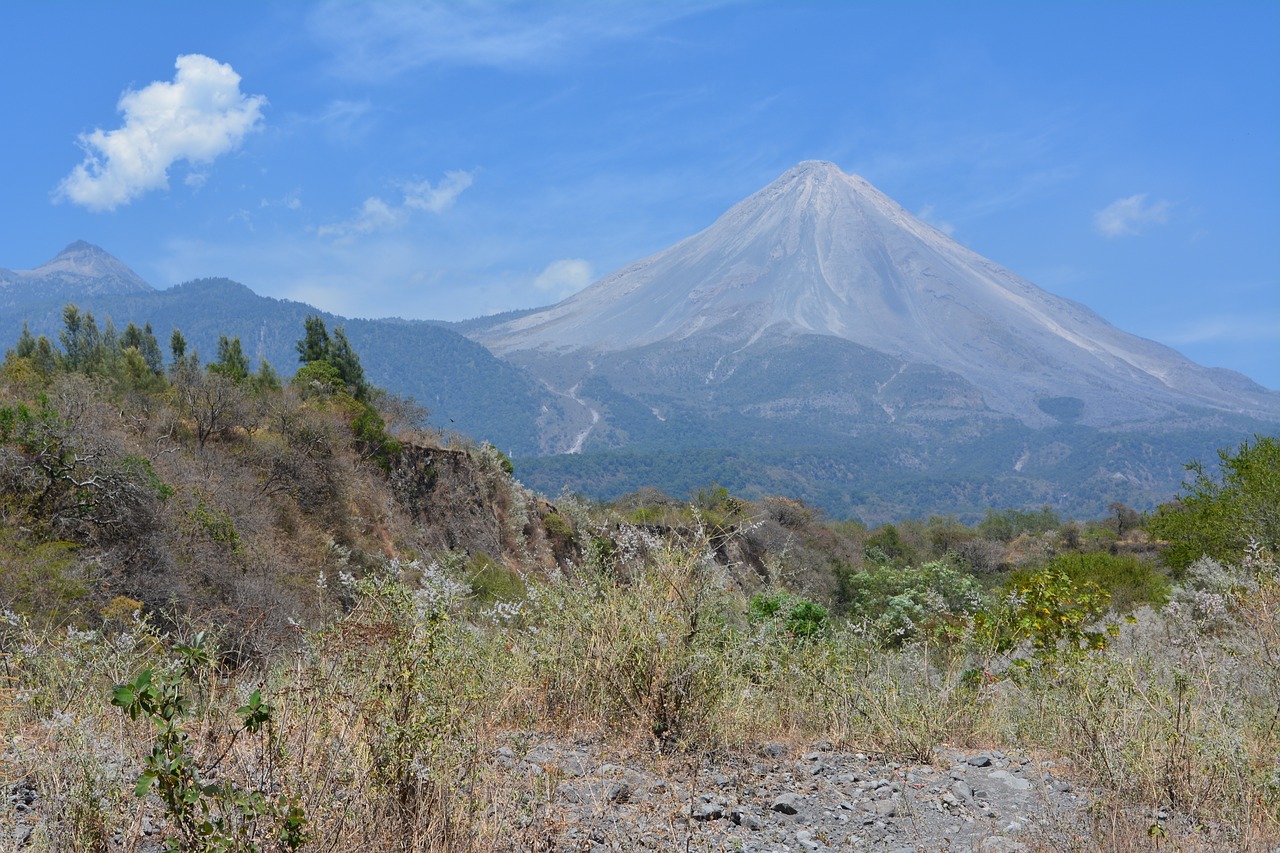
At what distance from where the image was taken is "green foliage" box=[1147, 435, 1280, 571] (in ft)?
53.7

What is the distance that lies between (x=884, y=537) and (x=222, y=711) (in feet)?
134

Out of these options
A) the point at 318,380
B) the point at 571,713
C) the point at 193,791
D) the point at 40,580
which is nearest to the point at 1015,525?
the point at 318,380

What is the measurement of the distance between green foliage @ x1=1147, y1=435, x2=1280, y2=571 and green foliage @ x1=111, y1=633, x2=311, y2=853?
686 inches

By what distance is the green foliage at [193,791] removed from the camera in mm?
2008

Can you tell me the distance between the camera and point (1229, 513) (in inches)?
693

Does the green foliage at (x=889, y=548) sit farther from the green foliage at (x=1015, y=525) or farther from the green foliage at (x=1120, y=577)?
the green foliage at (x=1015, y=525)

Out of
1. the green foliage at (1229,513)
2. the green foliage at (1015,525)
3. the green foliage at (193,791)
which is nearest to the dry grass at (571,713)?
the green foliage at (193,791)

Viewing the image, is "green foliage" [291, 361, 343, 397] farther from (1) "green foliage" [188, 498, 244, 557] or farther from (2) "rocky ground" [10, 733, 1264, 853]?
(2) "rocky ground" [10, 733, 1264, 853]

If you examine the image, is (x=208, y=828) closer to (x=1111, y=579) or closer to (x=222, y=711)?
(x=222, y=711)

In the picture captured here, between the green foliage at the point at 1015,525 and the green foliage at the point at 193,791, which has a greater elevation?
the green foliage at the point at 193,791

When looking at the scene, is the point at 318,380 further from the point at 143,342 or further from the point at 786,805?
the point at 786,805

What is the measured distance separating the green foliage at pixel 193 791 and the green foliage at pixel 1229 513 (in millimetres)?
17418

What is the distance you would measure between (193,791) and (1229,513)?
68.0 ft

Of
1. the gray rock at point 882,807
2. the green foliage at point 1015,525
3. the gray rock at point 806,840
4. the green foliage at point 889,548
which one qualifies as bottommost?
the green foliage at point 1015,525
